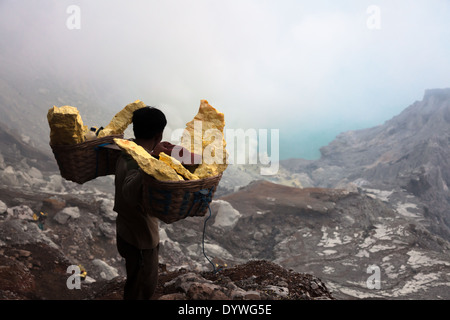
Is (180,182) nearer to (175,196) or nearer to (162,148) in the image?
(175,196)

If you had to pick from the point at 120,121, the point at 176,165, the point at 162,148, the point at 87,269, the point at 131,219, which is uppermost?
the point at 120,121

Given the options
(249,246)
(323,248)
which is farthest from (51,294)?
(323,248)

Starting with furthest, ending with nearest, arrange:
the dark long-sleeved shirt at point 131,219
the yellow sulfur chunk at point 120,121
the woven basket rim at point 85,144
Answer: the yellow sulfur chunk at point 120,121
the woven basket rim at point 85,144
the dark long-sleeved shirt at point 131,219

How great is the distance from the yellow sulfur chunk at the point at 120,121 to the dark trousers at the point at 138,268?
0.77m

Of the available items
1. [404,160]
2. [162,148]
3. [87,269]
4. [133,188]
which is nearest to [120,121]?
[162,148]

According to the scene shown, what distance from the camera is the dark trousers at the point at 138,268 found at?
81.4 inches

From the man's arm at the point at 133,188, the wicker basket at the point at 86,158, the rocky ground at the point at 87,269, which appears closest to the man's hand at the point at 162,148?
the man's arm at the point at 133,188

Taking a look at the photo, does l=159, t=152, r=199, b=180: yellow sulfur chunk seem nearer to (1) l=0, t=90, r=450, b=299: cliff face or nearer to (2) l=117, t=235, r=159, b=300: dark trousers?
(2) l=117, t=235, r=159, b=300: dark trousers

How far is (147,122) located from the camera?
6.01 ft

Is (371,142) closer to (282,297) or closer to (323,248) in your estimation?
(323,248)

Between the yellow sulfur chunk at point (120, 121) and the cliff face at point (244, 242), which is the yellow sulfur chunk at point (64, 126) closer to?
the yellow sulfur chunk at point (120, 121)

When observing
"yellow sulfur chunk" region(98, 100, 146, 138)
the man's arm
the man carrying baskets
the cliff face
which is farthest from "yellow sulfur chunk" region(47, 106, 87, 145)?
the cliff face

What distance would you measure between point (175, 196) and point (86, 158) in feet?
3.12
